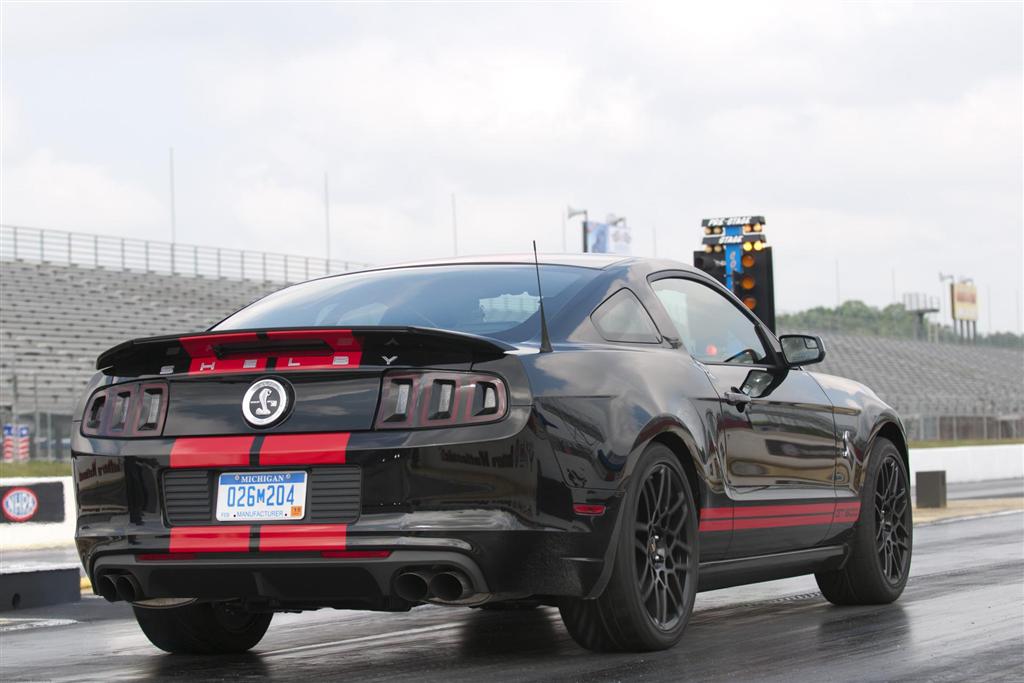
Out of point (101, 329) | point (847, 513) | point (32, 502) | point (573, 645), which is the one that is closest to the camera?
point (573, 645)

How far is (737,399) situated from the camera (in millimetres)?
6957

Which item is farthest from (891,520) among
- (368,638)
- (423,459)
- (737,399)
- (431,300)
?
(423,459)

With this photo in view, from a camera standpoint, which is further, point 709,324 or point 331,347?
point 709,324

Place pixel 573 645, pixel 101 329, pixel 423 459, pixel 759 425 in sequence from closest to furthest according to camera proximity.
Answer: pixel 423 459, pixel 573 645, pixel 759 425, pixel 101 329

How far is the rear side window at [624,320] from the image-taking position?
248 inches

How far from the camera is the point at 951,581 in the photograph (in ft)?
31.6

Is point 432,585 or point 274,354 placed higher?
point 274,354

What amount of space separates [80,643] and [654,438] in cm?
319

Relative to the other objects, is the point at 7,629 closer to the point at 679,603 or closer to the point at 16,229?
the point at 679,603

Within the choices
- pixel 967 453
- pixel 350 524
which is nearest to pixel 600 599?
pixel 350 524

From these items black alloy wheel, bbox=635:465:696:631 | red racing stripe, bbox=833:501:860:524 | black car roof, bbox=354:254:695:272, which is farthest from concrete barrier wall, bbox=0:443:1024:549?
black alloy wheel, bbox=635:465:696:631

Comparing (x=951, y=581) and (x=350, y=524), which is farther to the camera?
(x=951, y=581)

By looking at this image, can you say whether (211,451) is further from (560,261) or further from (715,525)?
(715,525)

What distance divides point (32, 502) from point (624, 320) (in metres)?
11.8
